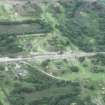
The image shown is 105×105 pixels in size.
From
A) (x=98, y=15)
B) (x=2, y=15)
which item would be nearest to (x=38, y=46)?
(x=2, y=15)

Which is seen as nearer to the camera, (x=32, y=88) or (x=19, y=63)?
(x=32, y=88)

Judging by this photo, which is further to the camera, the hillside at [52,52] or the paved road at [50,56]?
the paved road at [50,56]

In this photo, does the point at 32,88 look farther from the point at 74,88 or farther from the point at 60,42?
the point at 60,42

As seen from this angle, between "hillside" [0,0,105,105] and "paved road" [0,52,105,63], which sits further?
"paved road" [0,52,105,63]

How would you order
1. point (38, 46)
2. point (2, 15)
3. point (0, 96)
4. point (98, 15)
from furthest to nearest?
point (98, 15), point (2, 15), point (38, 46), point (0, 96)

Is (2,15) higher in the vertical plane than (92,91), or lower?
higher

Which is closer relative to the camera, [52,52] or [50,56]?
[50,56]

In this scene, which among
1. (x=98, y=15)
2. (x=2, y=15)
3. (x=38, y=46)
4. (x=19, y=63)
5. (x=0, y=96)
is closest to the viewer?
(x=0, y=96)

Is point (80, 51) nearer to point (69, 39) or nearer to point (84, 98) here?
point (69, 39)
